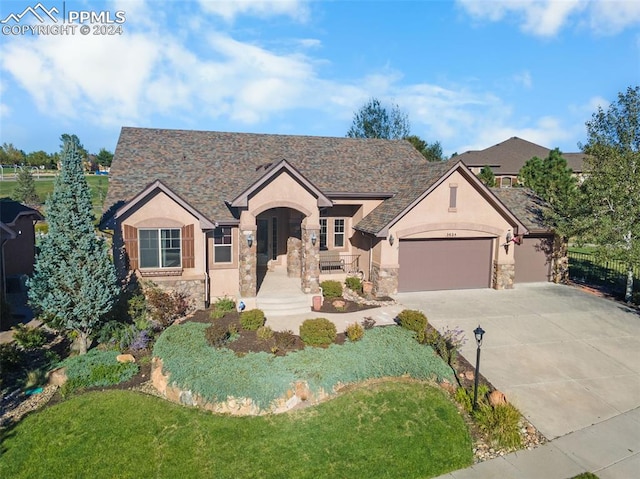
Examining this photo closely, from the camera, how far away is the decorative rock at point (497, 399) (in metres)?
9.68

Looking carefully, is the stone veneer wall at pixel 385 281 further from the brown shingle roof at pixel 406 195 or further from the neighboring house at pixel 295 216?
the brown shingle roof at pixel 406 195

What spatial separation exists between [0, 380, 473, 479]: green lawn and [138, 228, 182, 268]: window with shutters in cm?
602

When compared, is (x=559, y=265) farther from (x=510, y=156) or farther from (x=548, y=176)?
(x=510, y=156)

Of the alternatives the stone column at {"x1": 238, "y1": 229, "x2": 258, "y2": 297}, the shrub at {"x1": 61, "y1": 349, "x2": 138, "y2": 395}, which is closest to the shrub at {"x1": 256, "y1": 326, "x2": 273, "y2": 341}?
the shrub at {"x1": 61, "y1": 349, "x2": 138, "y2": 395}

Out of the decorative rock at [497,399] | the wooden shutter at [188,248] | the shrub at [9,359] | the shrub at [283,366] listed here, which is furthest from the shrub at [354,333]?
the shrub at [9,359]

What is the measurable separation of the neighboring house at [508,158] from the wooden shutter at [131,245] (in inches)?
1566

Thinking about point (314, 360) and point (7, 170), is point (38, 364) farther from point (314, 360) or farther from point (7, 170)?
point (7, 170)

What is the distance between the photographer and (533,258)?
68.8 feet

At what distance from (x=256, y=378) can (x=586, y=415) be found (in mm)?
7774

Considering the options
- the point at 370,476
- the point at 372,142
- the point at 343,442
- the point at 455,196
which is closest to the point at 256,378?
the point at 343,442

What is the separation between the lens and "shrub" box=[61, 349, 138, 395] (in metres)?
10.9

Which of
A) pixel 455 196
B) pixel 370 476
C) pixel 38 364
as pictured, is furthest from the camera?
pixel 455 196

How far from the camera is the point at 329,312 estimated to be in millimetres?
16125

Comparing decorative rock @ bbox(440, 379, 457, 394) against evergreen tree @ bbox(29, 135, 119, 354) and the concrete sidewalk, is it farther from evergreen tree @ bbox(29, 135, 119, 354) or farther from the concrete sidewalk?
evergreen tree @ bbox(29, 135, 119, 354)
